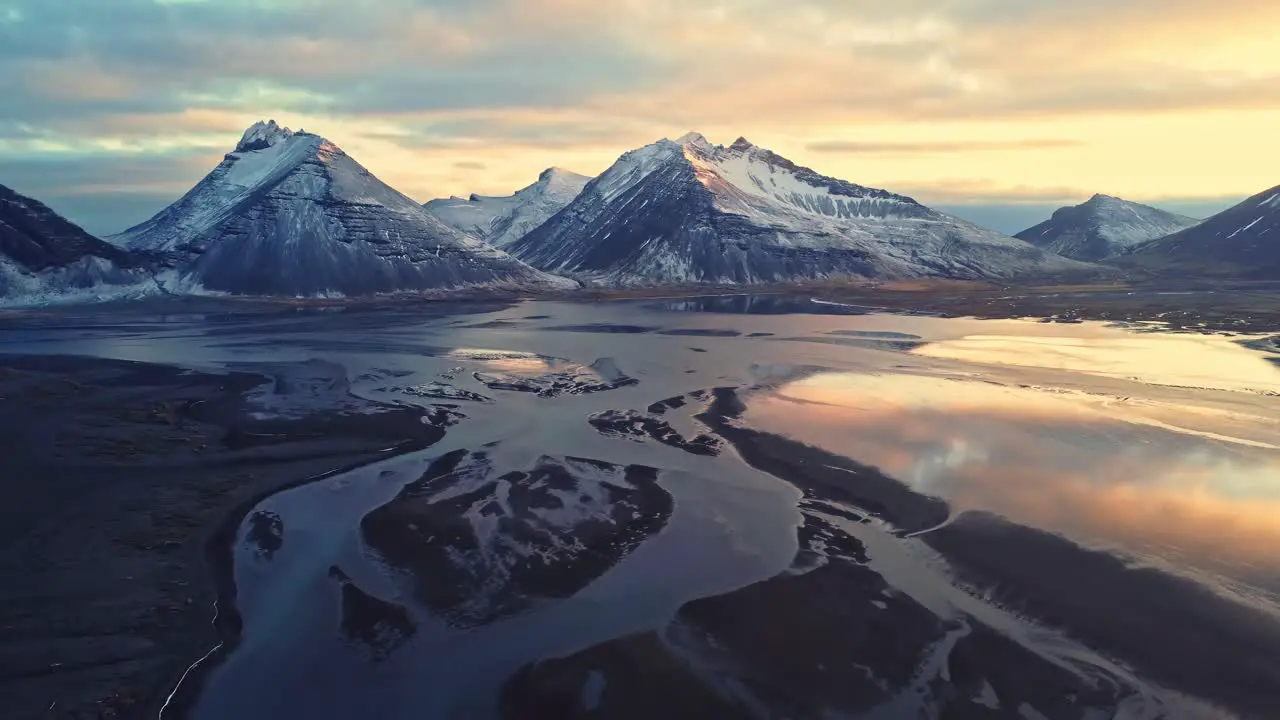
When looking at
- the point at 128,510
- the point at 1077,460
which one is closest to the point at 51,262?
the point at 128,510

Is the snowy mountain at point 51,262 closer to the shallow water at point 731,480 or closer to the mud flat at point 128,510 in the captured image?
the shallow water at point 731,480

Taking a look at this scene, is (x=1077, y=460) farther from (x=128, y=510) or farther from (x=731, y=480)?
(x=128, y=510)

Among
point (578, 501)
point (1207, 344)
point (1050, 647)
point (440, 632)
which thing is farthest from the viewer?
point (1207, 344)

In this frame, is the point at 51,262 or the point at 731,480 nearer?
the point at 731,480

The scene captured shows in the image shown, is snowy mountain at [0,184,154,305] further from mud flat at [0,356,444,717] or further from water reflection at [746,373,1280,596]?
water reflection at [746,373,1280,596]

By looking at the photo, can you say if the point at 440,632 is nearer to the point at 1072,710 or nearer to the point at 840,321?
the point at 1072,710

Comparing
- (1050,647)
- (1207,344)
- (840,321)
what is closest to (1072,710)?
(1050,647)
